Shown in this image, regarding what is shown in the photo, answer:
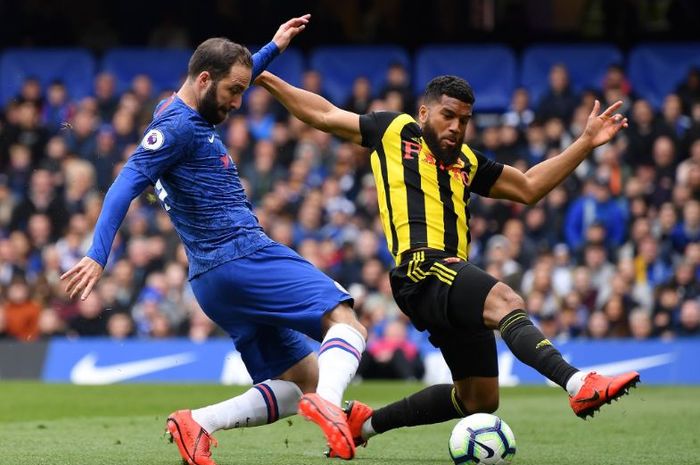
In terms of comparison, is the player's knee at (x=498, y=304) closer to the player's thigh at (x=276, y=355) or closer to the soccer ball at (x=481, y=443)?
the soccer ball at (x=481, y=443)

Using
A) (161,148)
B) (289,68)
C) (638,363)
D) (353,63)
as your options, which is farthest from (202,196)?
(353,63)

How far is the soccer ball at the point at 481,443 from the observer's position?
7.13 metres

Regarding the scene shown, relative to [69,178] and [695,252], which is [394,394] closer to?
[695,252]

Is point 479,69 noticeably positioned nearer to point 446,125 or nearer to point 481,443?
point 446,125

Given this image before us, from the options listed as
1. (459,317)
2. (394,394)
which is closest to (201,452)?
(459,317)

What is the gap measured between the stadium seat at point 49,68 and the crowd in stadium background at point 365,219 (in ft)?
4.39

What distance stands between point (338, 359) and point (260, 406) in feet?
2.78

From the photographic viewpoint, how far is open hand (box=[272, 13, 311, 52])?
7988 millimetres

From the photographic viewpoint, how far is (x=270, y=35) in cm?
2075

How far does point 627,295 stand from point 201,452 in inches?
400

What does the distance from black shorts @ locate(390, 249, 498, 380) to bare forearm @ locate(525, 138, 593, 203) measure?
892 millimetres

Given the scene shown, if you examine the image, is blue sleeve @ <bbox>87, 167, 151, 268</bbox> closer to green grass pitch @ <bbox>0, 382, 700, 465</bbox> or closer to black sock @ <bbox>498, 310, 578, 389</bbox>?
green grass pitch @ <bbox>0, 382, 700, 465</bbox>

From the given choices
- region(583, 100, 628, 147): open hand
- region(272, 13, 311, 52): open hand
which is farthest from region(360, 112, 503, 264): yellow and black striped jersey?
region(272, 13, 311, 52): open hand

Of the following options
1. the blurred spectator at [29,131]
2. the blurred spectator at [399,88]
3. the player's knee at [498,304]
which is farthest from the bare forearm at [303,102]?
the blurred spectator at [29,131]
